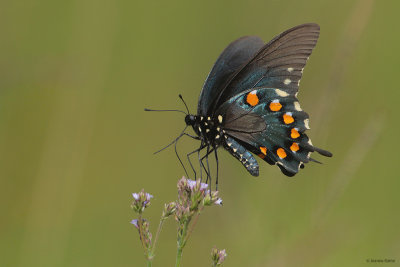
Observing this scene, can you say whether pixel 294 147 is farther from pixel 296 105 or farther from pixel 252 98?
pixel 252 98

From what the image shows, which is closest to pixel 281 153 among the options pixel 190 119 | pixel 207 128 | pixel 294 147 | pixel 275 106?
pixel 294 147

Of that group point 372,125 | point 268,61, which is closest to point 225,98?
point 268,61

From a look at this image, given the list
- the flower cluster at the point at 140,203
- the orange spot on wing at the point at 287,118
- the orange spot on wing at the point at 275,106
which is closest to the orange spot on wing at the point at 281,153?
the orange spot on wing at the point at 287,118

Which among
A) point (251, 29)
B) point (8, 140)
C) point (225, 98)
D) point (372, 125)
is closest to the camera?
point (372, 125)

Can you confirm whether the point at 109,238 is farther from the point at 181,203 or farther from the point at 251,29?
the point at 251,29

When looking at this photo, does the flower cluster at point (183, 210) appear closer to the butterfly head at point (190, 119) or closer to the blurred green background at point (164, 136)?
the blurred green background at point (164, 136)

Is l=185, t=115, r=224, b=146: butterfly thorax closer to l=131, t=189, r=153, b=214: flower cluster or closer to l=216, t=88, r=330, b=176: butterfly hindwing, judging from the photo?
l=216, t=88, r=330, b=176: butterfly hindwing

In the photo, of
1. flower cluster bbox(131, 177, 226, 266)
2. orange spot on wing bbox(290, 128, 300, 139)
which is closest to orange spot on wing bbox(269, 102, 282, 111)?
orange spot on wing bbox(290, 128, 300, 139)
